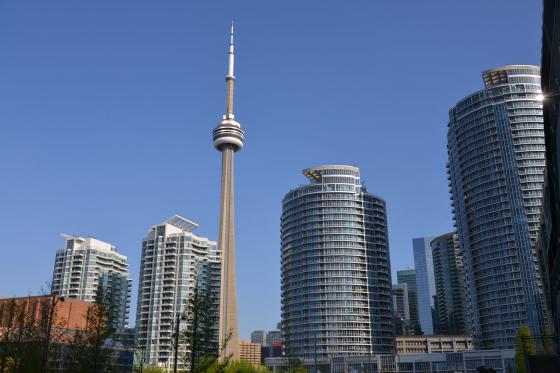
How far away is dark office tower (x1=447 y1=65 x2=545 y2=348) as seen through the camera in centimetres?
15675

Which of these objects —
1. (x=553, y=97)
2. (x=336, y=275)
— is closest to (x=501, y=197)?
(x=336, y=275)

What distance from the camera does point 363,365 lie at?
566ft

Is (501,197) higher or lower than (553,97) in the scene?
higher

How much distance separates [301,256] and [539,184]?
77.8 m

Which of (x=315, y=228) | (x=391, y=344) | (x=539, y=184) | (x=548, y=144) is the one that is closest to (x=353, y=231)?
(x=315, y=228)

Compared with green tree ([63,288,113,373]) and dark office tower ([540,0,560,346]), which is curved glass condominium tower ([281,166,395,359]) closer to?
green tree ([63,288,113,373])

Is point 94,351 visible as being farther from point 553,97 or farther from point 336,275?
point 336,275

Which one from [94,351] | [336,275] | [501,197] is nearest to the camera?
[94,351]

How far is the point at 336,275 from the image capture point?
610 feet

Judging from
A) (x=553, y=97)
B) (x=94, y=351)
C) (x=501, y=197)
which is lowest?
(x=94, y=351)

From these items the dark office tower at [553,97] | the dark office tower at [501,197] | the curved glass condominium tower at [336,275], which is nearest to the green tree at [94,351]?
the dark office tower at [553,97]

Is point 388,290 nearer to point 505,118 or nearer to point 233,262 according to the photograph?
point 233,262

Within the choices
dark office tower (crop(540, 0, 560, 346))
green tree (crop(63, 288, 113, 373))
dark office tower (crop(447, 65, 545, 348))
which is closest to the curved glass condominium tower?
dark office tower (crop(447, 65, 545, 348))

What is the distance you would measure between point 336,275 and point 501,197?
187ft
